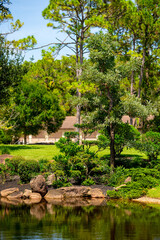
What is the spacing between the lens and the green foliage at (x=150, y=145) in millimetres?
23438

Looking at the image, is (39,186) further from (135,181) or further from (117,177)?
(135,181)

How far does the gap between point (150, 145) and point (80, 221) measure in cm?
964

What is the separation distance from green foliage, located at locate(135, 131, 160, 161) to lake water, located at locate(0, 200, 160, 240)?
528 centimetres

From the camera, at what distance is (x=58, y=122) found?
167 ft

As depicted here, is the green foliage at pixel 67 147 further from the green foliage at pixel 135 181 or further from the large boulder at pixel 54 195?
the green foliage at pixel 135 181

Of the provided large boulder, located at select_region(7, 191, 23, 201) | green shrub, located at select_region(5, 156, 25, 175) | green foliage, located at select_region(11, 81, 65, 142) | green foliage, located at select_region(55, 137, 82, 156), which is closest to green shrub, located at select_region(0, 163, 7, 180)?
green shrub, located at select_region(5, 156, 25, 175)

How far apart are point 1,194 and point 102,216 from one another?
7.94m

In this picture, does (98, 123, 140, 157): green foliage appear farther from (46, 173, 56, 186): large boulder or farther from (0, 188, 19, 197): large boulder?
(0, 188, 19, 197): large boulder

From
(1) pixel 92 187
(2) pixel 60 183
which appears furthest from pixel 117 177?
(2) pixel 60 183

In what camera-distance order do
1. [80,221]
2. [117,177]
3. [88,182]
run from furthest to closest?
[117,177] < [88,182] < [80,221]

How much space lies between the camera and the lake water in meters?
13.1

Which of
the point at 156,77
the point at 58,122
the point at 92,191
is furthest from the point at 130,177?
the point at 58,122

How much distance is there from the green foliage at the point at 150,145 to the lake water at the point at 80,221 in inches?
208

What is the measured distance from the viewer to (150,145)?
2358 cm
